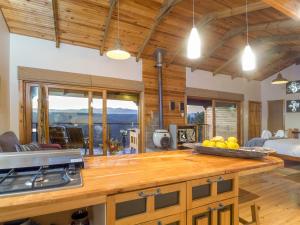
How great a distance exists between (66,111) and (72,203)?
4271mm

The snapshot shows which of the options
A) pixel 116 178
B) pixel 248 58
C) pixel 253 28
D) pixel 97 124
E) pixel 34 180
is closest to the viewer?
pixel 34 180

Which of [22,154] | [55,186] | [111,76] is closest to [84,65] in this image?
[111,76]

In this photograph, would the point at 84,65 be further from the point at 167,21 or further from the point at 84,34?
the point at 167,21

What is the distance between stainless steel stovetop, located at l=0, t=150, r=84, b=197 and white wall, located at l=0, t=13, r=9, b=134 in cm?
274

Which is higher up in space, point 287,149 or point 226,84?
point 226,84

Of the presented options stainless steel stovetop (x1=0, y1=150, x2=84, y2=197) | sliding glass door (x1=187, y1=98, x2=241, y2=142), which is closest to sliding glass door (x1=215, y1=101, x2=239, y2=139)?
sliding glass door (x1=187, y1=98, x2=241, y2=142)

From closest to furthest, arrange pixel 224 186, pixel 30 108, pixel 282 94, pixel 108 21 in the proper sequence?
pixel 224 186, pixel 108 21, pixel 30 108, pixel 282 94

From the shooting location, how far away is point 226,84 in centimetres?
736

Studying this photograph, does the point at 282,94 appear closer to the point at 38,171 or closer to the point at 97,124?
the point at 97,124

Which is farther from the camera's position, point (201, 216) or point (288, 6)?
point (288, 6)

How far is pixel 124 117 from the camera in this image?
5844mm

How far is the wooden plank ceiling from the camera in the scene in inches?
146

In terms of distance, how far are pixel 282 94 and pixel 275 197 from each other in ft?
20.0

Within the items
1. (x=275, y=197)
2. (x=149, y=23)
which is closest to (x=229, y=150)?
(x=275, y=197)
